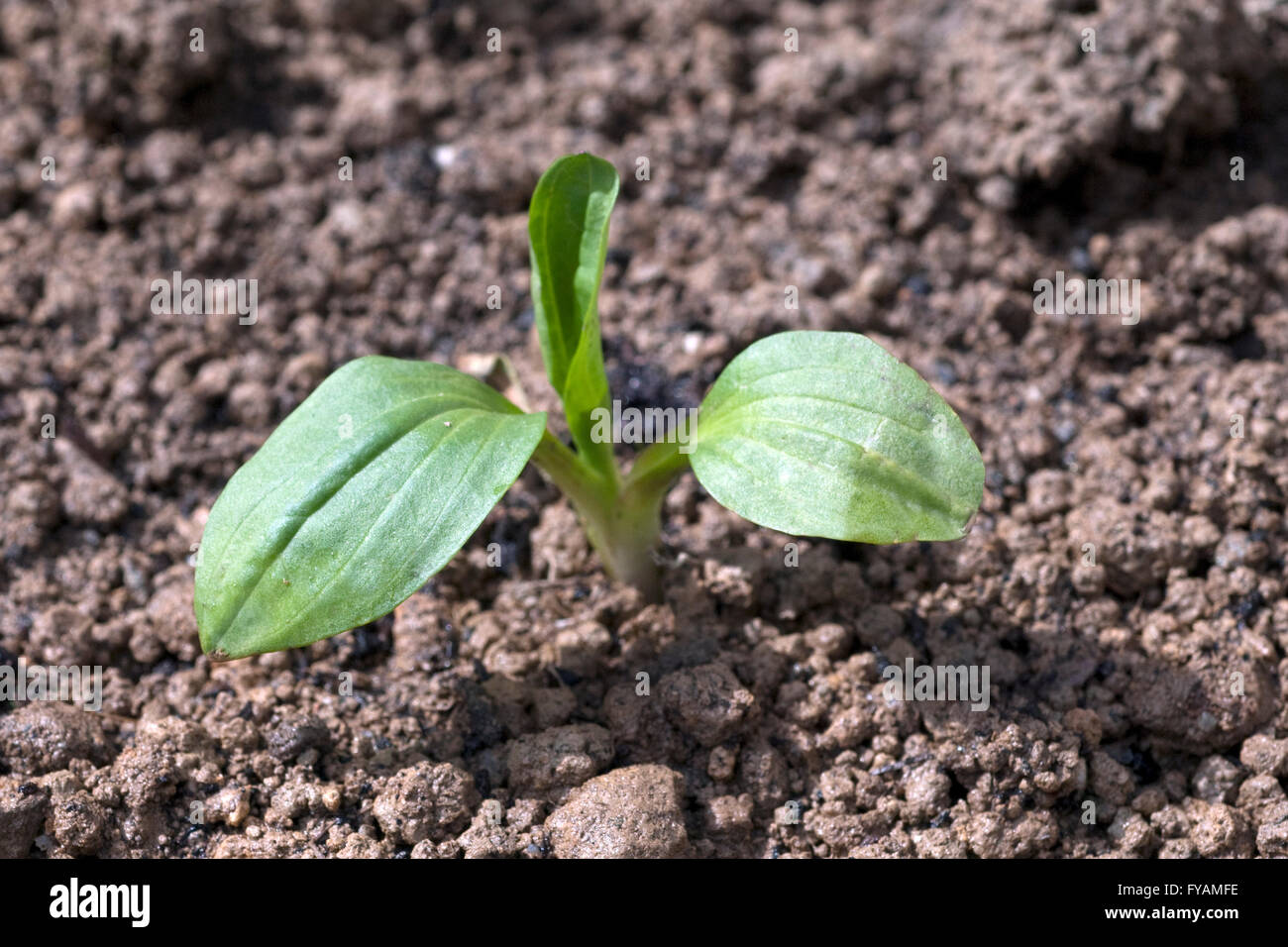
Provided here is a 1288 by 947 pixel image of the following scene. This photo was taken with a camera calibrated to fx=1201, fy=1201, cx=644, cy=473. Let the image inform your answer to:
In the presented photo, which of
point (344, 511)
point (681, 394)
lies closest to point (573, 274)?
point (681, 394)

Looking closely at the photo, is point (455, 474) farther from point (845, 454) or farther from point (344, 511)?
point (845, 454)

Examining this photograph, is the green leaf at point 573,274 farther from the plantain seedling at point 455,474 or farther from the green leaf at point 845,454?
the green leaf at point 845,454

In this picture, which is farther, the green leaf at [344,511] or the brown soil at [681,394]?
the brown soil at [681,394]

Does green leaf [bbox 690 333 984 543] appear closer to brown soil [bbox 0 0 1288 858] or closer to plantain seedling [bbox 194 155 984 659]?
plantain seedling [bbox 194 155 984 659]

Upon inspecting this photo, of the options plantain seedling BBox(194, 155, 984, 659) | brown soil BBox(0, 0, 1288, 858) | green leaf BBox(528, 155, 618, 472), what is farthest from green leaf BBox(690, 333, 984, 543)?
brown soil BBox(0, 0, 1288, 858)

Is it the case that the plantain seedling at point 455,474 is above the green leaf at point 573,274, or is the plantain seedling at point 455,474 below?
below

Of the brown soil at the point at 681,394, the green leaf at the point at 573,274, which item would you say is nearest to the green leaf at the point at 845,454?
the green leaf at the point at 573,274

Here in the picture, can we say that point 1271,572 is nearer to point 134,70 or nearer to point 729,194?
point 729,194
